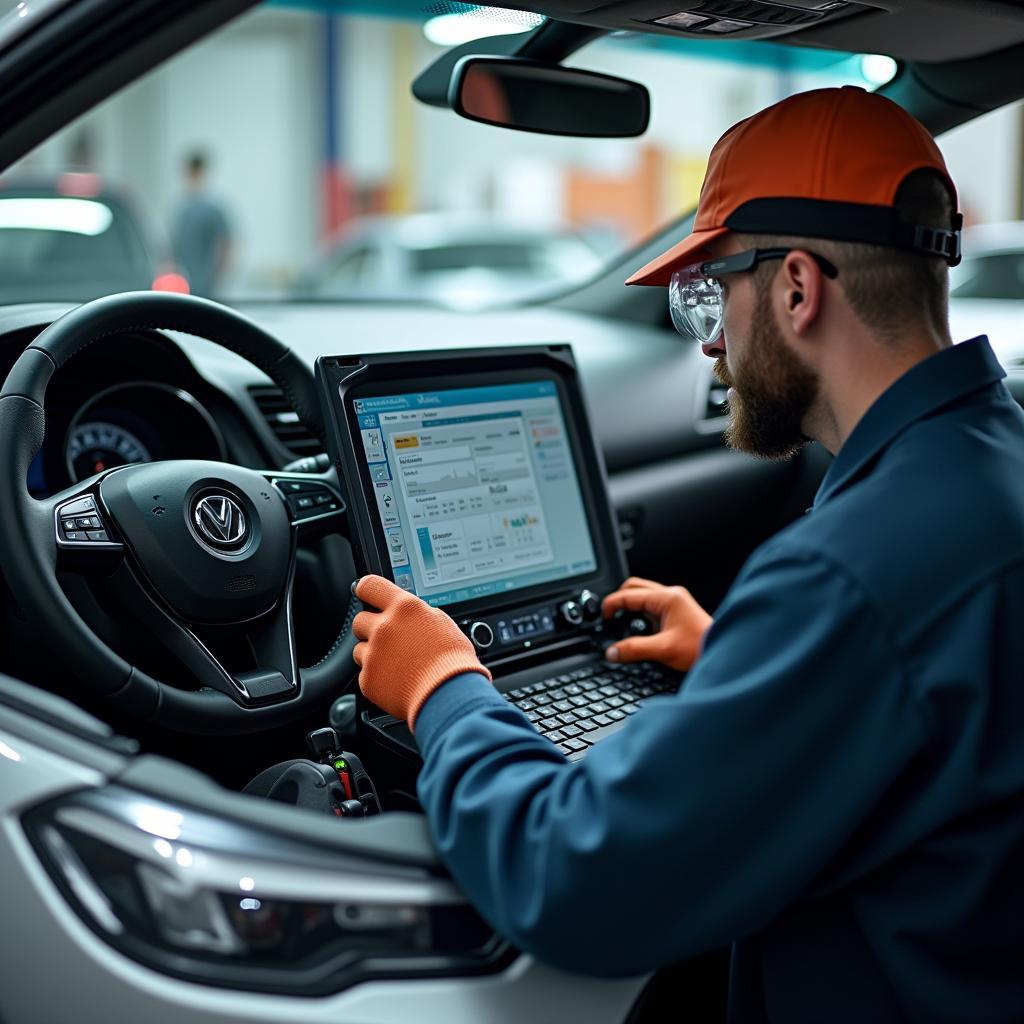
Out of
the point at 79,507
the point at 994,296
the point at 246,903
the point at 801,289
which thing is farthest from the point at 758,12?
the point at 994,296

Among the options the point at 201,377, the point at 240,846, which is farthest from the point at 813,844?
the point at 201,377

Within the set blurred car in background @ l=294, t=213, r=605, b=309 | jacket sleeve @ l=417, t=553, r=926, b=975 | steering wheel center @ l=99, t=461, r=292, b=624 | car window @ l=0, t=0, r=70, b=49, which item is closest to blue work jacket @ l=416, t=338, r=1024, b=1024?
jacket sleeve @ l=417, t=553, r=926, b=975

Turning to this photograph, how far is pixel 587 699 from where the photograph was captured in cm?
174

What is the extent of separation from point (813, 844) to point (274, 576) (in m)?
0.92

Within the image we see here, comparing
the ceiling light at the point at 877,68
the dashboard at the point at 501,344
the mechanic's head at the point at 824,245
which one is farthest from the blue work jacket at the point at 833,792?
the ceiling light at the point at 877,68

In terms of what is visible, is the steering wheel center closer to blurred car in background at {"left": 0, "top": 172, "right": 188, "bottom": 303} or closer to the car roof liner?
the car roof liner

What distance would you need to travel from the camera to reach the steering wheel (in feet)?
4.69

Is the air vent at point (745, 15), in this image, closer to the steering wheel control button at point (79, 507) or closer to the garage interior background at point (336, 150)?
the steering wheel control button at point (79, 507)

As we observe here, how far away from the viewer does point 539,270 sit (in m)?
9.30

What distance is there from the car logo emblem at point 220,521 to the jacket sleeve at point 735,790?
75 cm

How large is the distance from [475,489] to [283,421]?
15.2 inches

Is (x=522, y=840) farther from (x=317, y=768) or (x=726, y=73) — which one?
(x=726, y=73)

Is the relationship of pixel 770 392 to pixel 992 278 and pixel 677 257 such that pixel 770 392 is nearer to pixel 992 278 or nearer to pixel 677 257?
pixel 677 257

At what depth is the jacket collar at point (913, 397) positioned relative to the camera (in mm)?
1159
